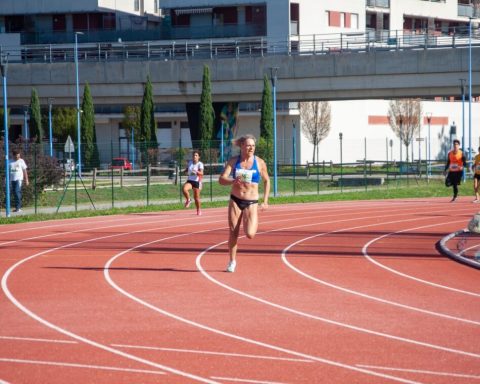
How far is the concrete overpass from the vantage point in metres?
52.3

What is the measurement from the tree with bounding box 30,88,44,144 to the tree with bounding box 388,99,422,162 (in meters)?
27.7

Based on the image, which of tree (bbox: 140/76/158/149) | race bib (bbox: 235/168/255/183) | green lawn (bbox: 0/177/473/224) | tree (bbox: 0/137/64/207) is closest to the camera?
race bib (bbox: 235/168/255/183)

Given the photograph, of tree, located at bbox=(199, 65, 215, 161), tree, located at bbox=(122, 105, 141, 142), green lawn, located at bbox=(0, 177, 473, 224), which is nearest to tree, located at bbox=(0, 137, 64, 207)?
green lawn, located at bbox=(0, 177, 473, 224)

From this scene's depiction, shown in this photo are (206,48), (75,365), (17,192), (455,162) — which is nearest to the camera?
(75,365)

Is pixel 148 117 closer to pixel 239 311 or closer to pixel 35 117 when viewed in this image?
pixel 35 117

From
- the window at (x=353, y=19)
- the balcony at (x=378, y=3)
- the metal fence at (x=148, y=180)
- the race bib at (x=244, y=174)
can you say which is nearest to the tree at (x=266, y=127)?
the metal fence at (x=148, y=180)

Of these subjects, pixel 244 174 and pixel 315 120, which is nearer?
pixel 244 174

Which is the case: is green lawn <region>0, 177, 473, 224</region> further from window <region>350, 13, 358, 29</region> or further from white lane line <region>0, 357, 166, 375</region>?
window <region>350, 13, 358, 29</region>

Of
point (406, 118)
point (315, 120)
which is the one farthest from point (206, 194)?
point (406, 118)

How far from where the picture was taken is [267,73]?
2200 inches

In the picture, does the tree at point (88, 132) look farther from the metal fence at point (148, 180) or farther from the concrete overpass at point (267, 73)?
the concrete overpass at point (267, 73)

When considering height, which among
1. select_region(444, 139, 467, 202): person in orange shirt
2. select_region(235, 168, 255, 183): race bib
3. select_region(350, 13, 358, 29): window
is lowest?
select_region(444, 139, 467, 202): person in orange shirt

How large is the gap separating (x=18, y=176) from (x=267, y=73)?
28.1 meters

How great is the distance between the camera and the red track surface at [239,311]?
8.70 meters
